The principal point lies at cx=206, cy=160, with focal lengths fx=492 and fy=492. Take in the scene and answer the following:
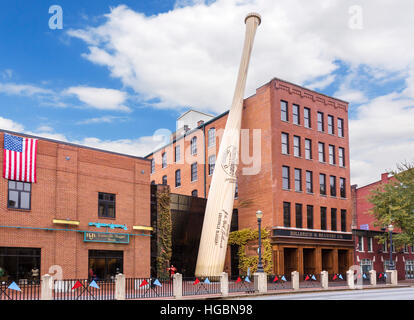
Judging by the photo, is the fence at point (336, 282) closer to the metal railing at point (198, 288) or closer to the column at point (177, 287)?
the metal railing at point (198, 288)

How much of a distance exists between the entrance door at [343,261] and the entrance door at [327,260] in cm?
164

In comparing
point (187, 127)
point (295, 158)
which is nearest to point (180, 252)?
point (295, 158)

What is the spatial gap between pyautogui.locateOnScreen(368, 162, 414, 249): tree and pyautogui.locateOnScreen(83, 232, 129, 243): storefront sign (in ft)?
84.4

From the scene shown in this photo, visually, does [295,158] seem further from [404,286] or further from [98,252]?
[98,252]

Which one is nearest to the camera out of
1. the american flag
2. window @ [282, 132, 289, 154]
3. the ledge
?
the american flag

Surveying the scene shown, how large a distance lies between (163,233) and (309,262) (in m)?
15.5

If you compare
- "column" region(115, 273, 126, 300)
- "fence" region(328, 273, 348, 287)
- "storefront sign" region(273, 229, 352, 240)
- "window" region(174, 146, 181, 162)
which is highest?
"window" region(174, 146, 181, 162)

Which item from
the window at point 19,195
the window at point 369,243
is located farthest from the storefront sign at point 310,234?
the window at point 19,195

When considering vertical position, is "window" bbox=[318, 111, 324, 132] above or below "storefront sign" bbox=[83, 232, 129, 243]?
above

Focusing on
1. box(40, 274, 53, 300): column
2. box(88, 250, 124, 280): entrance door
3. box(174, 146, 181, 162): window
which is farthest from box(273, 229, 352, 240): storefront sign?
box(40, 274, 53, 300): column

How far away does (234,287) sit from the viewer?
107 ft

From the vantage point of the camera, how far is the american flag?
28297 mm

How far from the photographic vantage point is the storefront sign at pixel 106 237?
103 feet

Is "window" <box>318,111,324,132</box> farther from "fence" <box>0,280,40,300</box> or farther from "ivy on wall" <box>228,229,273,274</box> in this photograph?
"fence" <box>0,280,40,300</box>
